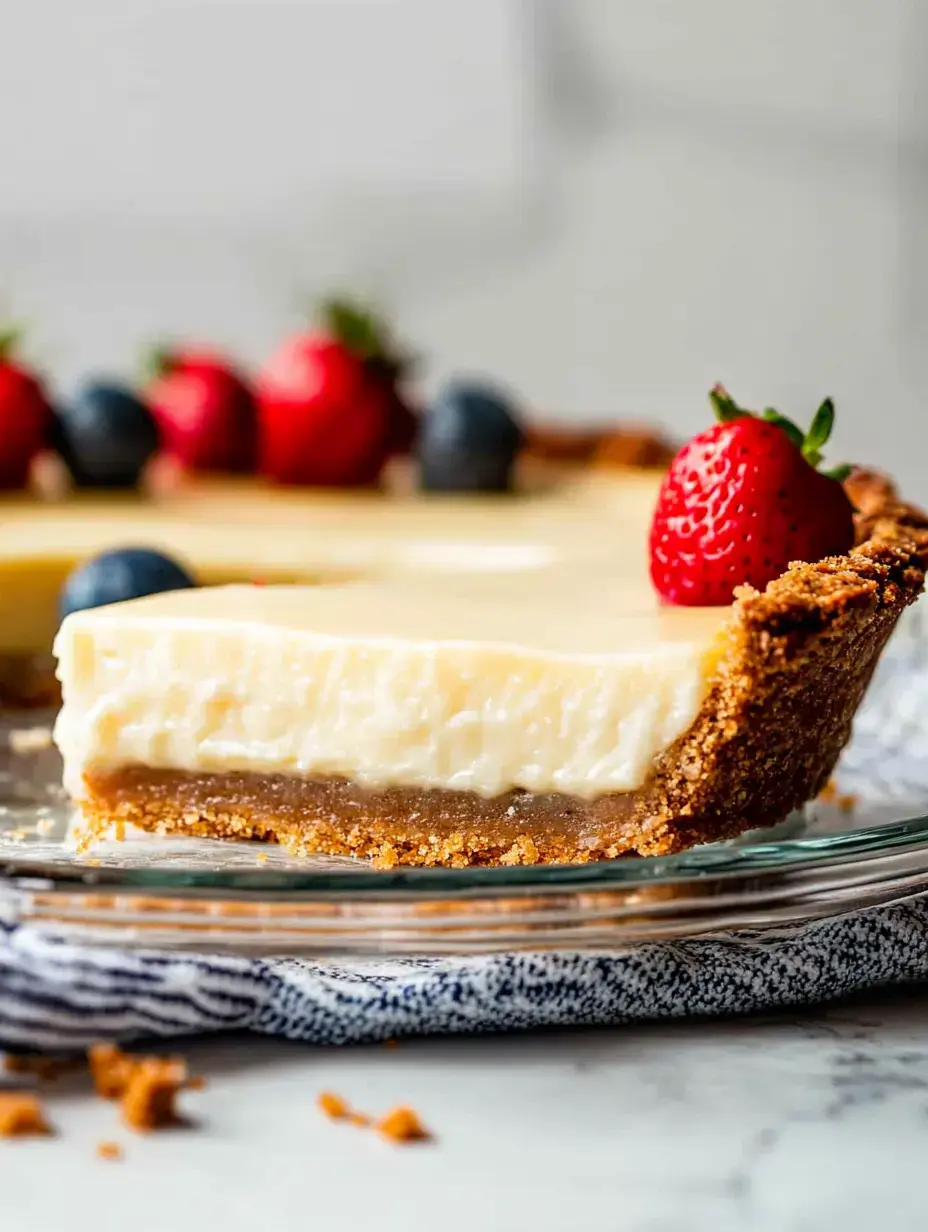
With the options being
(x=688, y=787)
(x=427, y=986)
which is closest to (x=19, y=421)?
(x=688, y=787)

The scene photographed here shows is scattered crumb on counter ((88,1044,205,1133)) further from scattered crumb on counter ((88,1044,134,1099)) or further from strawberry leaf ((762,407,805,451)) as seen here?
strawberry leaf ((762,407,805,451))

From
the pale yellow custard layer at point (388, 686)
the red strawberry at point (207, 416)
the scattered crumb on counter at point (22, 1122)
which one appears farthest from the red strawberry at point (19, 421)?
the scattered crumb on counter at point (22, 1122)

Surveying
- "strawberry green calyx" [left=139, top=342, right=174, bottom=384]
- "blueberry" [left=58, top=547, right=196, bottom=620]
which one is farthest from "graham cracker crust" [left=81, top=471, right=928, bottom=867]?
"strawberry green calyx" [left=139, top=342, right=174, bottom=384]

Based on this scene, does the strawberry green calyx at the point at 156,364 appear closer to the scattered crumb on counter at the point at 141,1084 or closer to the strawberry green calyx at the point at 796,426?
the strawberry green calyx at the point at 796,426

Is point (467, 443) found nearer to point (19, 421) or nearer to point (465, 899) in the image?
point (19, 421)

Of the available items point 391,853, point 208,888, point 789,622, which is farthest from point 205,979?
point 789,622

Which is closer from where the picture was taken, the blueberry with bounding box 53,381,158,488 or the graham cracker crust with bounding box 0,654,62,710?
the graham cracker crust with bounding box 0,654,62,710
